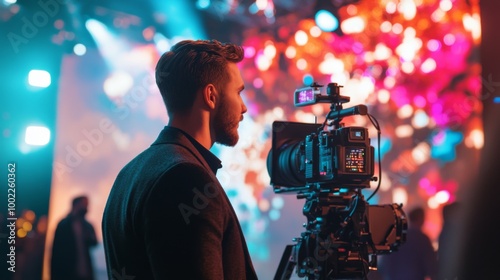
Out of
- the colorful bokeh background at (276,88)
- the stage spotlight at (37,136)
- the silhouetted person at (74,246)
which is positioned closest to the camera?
the silhouetted person at (74,246)

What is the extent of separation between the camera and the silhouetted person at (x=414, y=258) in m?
4.20

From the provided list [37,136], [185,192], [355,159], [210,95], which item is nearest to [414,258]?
[355,159]

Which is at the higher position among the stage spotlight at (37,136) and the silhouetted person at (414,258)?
the stage spotlight at (37,136)

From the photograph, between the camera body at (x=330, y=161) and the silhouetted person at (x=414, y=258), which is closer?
the camera body at (x=330, y=161)

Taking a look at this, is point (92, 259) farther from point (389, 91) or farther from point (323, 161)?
point (389, 91)

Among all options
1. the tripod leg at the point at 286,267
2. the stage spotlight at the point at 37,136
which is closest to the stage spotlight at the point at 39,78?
the stage spotlight at the point at 37,136

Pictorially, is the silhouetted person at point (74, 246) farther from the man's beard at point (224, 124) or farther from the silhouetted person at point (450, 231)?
the man's beard at point (224, 124)

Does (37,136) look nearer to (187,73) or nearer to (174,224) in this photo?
(187,73)

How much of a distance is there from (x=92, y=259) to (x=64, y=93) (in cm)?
152

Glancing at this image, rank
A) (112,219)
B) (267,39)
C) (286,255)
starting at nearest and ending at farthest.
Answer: (112,219) → (286,255) → (267,39)

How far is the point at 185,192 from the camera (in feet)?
3.37

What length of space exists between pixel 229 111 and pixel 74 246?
11.9ft

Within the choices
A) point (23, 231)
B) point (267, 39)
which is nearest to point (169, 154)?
point (23, 231)

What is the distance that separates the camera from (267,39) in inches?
240
